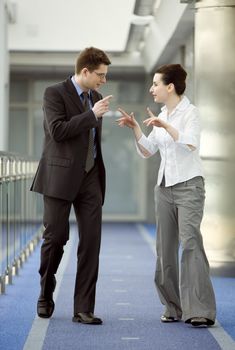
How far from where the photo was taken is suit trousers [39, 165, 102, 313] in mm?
5648

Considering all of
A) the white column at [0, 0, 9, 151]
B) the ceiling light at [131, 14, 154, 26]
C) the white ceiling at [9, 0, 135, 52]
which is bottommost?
the white column at [0, 0, 9, 151]

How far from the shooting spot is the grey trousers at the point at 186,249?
554cm

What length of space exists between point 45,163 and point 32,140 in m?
13.7

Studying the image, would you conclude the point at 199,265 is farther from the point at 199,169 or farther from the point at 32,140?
the point at 32,140

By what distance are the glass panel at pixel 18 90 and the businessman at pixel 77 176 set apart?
523 inches

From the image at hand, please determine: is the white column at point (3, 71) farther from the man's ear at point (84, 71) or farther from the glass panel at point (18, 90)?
the man's ear at point (84, 71)

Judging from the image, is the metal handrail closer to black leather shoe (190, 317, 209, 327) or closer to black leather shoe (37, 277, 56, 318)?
black leather shoe (37, 277, 56, 318)

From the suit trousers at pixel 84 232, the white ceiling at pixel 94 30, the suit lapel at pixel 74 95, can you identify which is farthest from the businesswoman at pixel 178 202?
the white ceiling at pixel 94 30

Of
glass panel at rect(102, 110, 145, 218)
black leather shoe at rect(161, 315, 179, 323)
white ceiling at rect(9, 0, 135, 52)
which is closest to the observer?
black leather shoe at rect(161, 315, 179, 323)

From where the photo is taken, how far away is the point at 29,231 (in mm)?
11484

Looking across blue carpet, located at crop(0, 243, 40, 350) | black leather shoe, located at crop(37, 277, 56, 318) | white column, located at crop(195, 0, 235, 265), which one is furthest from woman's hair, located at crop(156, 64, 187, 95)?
white column, located at crop(195, 0, 235, 265)

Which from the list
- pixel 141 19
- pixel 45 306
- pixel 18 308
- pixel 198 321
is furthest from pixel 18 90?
pixel 198 321

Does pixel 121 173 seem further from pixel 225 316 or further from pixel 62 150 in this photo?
pixel 62 150

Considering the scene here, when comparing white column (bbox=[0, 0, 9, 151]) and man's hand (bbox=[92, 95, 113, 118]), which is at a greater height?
white column (bbox=[0, 0, 9, 151])
